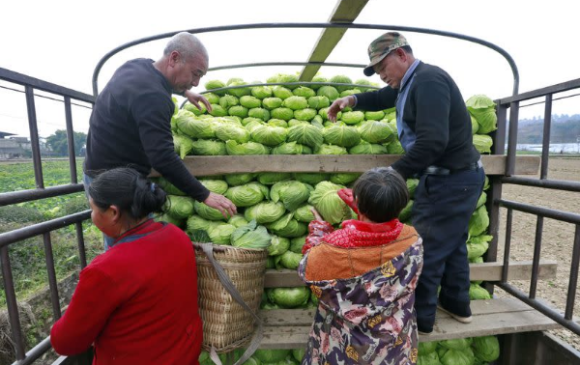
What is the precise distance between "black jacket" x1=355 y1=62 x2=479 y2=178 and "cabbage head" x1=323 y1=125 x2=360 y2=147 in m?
0.56

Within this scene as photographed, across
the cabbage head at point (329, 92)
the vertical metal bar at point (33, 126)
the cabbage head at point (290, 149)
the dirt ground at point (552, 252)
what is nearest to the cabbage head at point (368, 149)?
the cabbage head at point (290, 149)

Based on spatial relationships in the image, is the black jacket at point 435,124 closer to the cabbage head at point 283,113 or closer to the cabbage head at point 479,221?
the cabbage head at point 479,221

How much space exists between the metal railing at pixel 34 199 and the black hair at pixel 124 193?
674 mm

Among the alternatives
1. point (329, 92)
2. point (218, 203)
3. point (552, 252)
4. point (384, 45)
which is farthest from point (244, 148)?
point (552, 252)

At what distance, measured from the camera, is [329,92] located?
4.45 metres

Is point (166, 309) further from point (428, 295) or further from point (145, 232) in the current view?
point (428, 295)

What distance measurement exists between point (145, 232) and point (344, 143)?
1826mm

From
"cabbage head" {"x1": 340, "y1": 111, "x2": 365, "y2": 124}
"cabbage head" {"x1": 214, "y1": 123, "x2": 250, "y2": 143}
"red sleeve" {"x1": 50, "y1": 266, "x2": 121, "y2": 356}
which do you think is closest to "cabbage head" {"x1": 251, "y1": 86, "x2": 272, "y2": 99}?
"cabbage head" {"x1": 340, "y1": 111, "x2": 365, "y2": 124}

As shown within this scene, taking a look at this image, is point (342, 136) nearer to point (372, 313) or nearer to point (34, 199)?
point (372, 313)

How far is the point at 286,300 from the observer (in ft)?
8.45

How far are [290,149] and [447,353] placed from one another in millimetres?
2277

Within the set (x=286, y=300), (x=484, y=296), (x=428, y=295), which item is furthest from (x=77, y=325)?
(x=484, y=296)

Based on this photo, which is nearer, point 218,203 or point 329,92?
point 218,203

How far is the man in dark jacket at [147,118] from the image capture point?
6.07 feet
